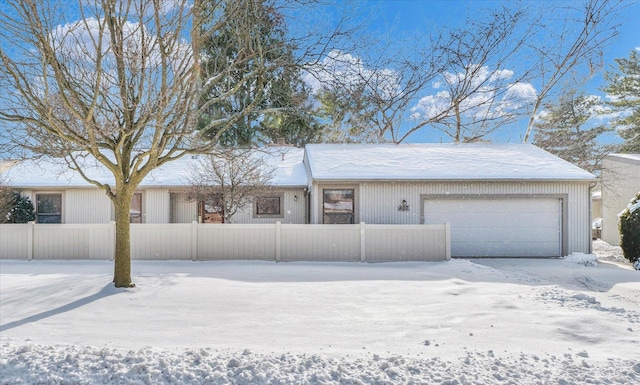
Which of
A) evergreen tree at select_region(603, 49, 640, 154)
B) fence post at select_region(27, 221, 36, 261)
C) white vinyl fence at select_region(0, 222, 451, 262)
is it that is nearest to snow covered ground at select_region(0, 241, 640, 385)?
white vinyl fence at select_region(0, 222, 451, 262)

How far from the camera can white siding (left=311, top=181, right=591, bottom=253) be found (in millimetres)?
12711

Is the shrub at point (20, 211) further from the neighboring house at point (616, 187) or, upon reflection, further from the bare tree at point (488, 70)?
the neighboring house at point (616, 187)

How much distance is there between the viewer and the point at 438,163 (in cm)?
1360

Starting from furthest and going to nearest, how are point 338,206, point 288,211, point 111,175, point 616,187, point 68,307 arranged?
point 616,187
point 111,175
point 288,211
point 338,206
point 68,307

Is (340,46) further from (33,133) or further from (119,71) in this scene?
(33,133)

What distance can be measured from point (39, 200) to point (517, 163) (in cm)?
1680

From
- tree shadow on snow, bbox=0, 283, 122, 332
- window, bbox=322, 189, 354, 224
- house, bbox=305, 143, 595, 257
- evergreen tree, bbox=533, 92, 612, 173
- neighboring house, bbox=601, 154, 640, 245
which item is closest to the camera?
tree shadow on snow, bbox=0, 283, 122, 332

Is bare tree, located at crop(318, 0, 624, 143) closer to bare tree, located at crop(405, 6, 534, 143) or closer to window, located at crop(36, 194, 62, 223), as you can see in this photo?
bare tree, located at crop(405, 6, 534, 143)

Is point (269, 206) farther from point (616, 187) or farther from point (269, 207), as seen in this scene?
point (616, 187)

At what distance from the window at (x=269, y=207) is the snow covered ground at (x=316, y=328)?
5.97 m

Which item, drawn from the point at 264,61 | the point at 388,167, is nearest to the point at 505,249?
the point at 388,167

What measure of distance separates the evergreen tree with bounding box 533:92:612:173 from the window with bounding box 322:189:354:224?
1654cm

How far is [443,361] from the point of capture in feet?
12.0

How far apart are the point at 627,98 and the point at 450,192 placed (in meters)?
20.8
